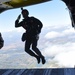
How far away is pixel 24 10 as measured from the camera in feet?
25.5

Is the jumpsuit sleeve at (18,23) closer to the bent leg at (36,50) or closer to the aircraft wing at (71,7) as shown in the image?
the bent leg at (36,50)

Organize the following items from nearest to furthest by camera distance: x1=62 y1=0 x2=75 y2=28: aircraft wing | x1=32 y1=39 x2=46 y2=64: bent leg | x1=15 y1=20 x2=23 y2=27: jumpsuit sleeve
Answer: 1. x1=15 y1=20 x2=23 y2=27: jumpsuit sleeve
2. x1=32 y1=39 x2=46 y2=64: bent leg
3. x1=62 y1=0 x2=75 y2=28: aircraft wing

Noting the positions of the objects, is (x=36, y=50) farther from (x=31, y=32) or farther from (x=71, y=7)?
(x=71, y=7)

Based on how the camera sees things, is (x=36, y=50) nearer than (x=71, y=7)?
Yes

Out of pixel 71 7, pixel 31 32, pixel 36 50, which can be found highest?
pixel 71 7

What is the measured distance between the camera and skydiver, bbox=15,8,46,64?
7760 mm

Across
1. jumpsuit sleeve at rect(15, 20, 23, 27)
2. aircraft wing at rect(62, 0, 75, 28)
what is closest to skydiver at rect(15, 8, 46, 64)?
jumpsuit sleeve at rect(15, 20, 23, 27)

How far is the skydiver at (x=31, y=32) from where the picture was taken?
776 cm

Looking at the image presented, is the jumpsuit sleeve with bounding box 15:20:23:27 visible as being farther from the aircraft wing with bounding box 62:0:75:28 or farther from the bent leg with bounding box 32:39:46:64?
the aircraft wing with bounding box 62:0:75:28

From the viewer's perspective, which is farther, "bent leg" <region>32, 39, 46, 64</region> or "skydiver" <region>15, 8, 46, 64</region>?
"bent leg" <region>32, 39, 46, 64</region>

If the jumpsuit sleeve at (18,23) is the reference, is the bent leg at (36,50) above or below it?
below

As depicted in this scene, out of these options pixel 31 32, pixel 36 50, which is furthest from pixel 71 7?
pixel 36 50

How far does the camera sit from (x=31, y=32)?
797cm

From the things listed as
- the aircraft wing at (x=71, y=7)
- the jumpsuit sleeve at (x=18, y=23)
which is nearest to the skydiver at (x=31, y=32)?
the jumpsuit sleeve at (x=18, y=23)
